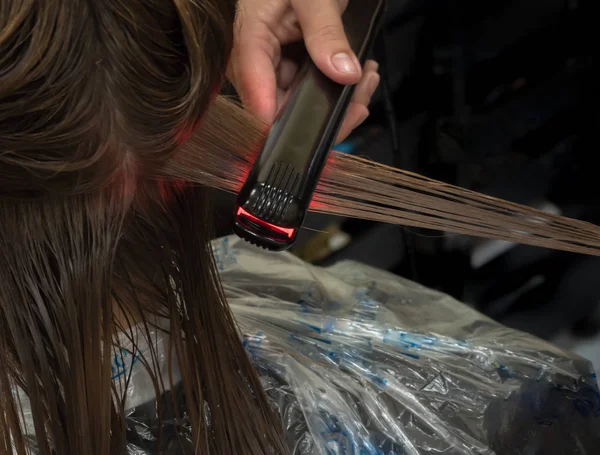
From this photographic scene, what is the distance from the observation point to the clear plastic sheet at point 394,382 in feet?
2.40

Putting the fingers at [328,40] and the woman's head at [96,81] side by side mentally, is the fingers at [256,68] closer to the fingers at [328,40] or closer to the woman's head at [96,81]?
the fingers at [328,40]

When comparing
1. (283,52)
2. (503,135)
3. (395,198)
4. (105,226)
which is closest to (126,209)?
(105,226)

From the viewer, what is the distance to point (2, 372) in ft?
1.81

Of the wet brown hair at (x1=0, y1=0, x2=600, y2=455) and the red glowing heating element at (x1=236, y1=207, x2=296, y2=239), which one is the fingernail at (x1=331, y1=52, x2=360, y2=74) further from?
the red glowing heating element at (x1=236, y1=207, x2=296, y2=239)

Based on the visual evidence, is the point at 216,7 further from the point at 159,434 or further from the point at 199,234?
the point at 159,434

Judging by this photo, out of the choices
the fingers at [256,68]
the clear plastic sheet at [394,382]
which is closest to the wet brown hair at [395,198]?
the fingers at [256,68]

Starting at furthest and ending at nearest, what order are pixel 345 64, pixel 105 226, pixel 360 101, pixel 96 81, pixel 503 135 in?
pixel 503 135
pixel 360 101
pixel 345 64
pixel 105 226
pixel 96 81

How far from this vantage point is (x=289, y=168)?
1.77ft

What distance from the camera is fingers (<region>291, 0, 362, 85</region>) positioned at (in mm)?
657

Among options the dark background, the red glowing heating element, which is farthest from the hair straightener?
the dark background

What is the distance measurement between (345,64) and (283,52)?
11.6 inches

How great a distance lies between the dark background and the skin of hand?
45cm

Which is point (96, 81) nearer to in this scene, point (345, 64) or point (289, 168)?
point (289, 168)

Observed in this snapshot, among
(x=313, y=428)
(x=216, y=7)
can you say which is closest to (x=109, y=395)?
(x=313, y=428)
